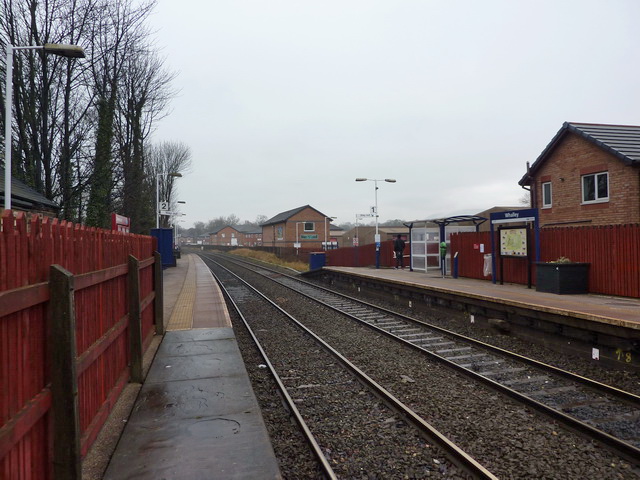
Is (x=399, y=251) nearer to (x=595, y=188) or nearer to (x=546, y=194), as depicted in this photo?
(x=546, y=194)

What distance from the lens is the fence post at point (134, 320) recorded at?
595cm

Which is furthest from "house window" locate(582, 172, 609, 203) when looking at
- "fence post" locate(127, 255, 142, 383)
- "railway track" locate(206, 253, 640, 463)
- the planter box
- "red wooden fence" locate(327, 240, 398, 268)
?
"fence post" locate(127, 255, 142, 383)

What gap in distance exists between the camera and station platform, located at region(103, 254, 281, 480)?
3.67 meters

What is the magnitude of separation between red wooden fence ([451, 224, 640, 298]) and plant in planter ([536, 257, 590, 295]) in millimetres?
189

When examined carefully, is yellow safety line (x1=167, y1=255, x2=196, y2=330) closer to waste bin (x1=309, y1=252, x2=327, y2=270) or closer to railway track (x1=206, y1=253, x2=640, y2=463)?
railway track (x1=206, y1=253, x2=640, y2=463)

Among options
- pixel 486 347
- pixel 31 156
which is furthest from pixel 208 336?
pixel 31 156

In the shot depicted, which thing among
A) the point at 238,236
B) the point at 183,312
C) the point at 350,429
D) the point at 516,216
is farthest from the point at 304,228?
the point at 238,236

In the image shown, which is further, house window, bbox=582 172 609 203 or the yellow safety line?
house window, bbox=582 172 609 203

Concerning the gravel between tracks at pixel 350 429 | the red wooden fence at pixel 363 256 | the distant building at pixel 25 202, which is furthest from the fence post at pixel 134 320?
the red wooden fence at pixel 363 256

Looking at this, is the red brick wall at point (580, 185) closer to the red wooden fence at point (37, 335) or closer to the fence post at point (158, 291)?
the fence post at point (158, 291)

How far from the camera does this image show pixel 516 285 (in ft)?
45.4

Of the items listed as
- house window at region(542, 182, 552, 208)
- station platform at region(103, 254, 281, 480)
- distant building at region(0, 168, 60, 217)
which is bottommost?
station platform at region(103, 254, 281, 480)

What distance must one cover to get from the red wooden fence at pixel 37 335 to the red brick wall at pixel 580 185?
640 inches

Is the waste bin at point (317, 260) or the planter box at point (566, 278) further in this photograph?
the waste bin at point (317, 260)
